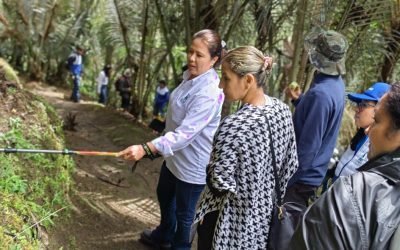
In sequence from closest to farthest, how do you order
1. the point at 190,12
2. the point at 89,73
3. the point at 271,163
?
1. the point at 271,163
2. the point at 190,12
3. the point at 89,73

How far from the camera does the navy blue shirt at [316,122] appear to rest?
276cm

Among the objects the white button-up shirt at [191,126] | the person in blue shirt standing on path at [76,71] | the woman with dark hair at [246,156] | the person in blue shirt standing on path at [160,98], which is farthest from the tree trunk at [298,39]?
the person in blue shirt standing on path at [76,71]

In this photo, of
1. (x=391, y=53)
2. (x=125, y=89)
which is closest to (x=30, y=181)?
(x=391, y=53)

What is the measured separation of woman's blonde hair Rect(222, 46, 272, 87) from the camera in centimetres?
225

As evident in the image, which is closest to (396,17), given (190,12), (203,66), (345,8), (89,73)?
(345,8)

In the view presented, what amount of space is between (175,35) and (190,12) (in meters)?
1.78

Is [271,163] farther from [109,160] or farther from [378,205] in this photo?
[109,160]

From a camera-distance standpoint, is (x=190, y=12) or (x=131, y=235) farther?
(x=190, y=12)

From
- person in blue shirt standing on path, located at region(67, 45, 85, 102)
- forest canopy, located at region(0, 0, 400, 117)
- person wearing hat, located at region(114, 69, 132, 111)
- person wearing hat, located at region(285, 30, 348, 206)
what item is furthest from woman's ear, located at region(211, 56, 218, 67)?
person in blue shirt standing on path, located at region(67, 45, 85, 102)

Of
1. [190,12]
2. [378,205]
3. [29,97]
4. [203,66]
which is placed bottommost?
[29,97]

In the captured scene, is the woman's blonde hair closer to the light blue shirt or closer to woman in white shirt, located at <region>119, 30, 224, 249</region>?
woman in white shirt, located at <region>119, 30, 224, 249</region>

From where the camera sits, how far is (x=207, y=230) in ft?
8.09

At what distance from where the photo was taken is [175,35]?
27.8ft

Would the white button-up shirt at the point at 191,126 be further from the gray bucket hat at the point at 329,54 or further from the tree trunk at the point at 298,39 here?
the tree trunk at the point at 298,39
